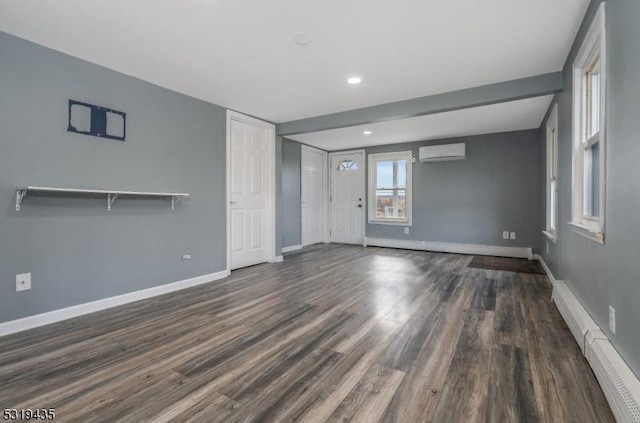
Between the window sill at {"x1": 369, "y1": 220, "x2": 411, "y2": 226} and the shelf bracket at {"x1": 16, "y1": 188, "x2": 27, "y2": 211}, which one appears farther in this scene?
the window sill at {"x1": 369, "y1": 220, "x2": 411, "y2": 226}

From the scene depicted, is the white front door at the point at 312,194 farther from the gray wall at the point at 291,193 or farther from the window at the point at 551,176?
the window at the point at 551,176

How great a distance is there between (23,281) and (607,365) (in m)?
3.90

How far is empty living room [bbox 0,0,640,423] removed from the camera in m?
1.52

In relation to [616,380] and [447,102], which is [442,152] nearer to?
[447,102]

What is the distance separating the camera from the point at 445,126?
5020mm

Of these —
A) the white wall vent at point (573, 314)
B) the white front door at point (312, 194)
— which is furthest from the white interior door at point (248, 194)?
the white wall vent at point (573, 314)

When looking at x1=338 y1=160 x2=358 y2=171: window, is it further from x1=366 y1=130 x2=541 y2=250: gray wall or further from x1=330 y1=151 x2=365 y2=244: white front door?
x1=366 y1=130 x2=541 y2=250: gray wall

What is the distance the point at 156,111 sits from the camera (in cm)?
329

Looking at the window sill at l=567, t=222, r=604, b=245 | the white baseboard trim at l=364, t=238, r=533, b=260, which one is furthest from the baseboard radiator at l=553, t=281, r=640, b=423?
the white baseboard trim at l=364, t=238, r=533, b=260

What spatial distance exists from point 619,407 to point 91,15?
3762mm

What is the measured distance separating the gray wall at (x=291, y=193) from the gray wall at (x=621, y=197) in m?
4.73

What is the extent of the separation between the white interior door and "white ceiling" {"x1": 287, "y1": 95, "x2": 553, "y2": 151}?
1262mm

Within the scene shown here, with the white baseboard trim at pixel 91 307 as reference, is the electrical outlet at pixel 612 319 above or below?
above

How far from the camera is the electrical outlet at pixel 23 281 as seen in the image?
7.74 ft
